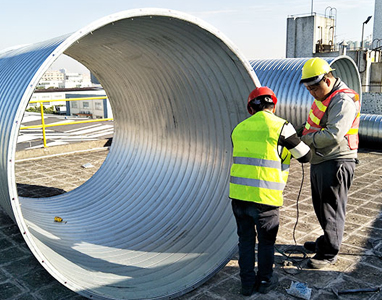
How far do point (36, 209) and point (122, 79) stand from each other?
8.99ft

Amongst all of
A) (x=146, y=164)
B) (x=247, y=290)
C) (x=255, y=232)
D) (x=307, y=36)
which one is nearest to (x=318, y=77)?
(x=255, y=232)

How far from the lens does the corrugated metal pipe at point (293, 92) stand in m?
12.1

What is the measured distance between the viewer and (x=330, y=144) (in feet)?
14.6

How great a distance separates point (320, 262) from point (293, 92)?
837 cm

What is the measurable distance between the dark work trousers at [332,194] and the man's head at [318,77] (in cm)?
84

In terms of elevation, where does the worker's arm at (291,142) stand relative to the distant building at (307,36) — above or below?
below

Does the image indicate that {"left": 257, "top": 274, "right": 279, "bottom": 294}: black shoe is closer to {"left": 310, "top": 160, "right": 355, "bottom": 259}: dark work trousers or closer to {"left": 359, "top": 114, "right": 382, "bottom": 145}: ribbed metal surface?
{"left": 310, "top": 160, "right": 355, "bottom": 259}: dark work trousers

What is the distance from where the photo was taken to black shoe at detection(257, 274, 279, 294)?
4.30 m

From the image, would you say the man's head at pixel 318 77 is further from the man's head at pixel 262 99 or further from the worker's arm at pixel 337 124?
the man's head at pixel 262 99

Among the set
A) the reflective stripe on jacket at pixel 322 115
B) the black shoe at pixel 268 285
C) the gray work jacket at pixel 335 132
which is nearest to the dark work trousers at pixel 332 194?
the gray work jacket at pixel 335 132

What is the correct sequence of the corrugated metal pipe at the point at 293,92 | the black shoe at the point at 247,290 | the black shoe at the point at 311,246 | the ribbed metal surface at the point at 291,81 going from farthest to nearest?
Answer: the ribbed metal surface at the point at 291,81 → the corrugated metal pipe at the point at 293,92 → the black shoe at the point at 311,246 → the black shoe at the point at 247,290

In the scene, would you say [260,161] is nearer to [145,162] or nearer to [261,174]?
[261,174]

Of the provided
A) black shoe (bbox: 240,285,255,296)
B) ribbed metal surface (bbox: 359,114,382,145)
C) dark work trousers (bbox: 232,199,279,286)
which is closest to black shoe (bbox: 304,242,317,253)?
dark work trousers (bbox: 232,199,279,286)

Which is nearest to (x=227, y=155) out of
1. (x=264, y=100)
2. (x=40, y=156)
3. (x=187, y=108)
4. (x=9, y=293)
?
(x=187, y=108)
